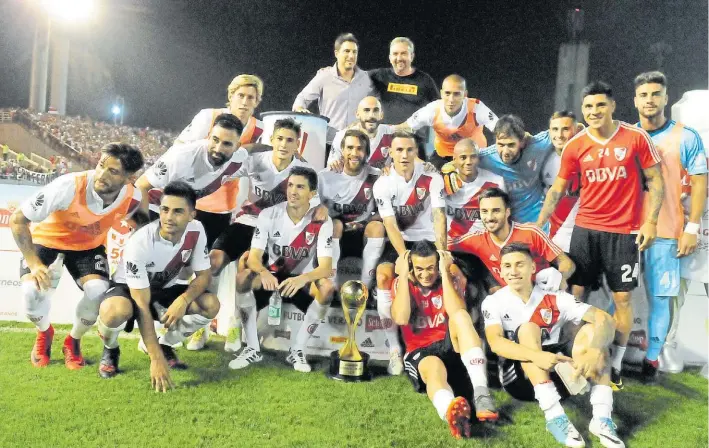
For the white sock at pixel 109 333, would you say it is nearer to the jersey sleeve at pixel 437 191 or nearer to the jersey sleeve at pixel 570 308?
the jersey sleeve at pixel 437 191

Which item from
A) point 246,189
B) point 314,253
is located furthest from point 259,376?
point 246,189

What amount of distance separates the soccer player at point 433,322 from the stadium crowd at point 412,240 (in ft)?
0.03

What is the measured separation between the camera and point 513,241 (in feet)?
8.91

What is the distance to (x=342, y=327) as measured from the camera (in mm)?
3107

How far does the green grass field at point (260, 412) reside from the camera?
2150 millimetres

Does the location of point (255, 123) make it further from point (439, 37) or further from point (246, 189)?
point (439, 37)

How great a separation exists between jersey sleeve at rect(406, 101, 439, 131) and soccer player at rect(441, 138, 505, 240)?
2.06 ft

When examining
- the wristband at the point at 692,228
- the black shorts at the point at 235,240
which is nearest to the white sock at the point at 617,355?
the wristband at the point at 692,228

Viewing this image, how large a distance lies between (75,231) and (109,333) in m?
0.63

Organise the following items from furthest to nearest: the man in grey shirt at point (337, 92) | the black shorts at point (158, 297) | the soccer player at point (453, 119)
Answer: the man in grey shirt at point (337, 92) < the soccer player at point (453, 119) < the black shorts at point (158, 297)

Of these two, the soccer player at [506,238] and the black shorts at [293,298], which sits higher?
the soccer player at [506,238]

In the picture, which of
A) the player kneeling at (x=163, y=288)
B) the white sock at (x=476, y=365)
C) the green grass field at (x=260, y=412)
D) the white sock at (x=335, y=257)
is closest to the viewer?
the green grass field at (x=260, y=412)

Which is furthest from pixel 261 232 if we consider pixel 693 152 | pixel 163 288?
pixel 693 152

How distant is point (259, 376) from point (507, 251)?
142 cm
